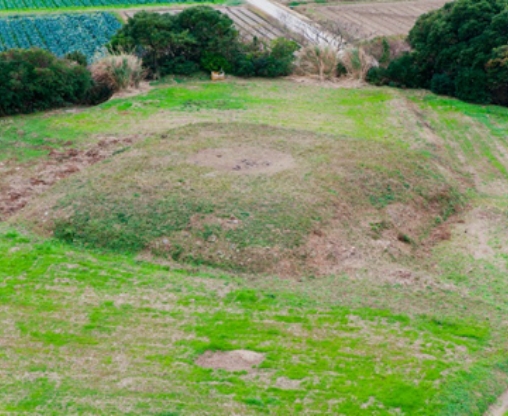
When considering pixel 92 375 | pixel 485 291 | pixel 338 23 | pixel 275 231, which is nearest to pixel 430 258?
pixel 485 291

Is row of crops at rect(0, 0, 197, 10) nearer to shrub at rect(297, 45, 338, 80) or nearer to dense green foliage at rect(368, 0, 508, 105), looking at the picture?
shrub at rect(297, 45, 338, 80)

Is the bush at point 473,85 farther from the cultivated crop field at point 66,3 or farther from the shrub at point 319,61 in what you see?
the cultivated crop field at point 66,3

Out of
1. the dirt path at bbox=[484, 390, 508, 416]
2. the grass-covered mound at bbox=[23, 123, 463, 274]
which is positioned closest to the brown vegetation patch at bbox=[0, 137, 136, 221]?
the grass-covered mound at bbox=[23, 123, 463, 274]

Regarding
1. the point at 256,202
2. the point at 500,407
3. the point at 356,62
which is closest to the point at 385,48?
the point at 356,62

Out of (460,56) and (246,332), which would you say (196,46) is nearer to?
(460,56)

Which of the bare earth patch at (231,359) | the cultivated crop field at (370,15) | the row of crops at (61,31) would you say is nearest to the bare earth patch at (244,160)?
the bare earth patch at (231,359)

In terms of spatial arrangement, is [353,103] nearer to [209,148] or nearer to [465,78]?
[465,78]
